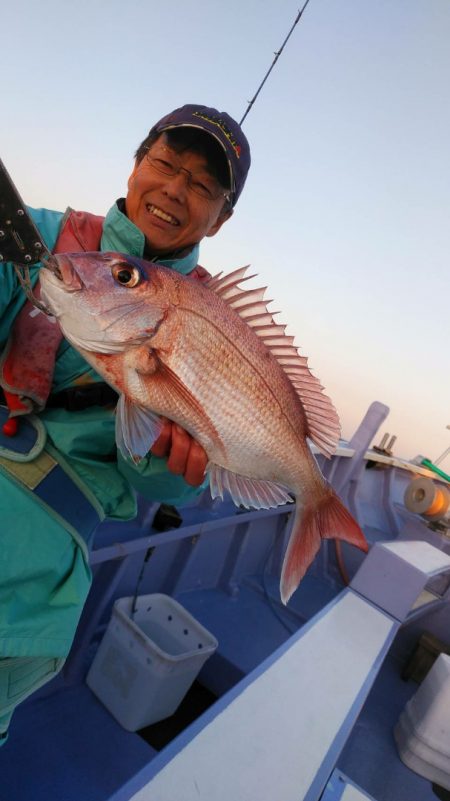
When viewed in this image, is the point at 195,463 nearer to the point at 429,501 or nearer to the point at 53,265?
the point at 53,265

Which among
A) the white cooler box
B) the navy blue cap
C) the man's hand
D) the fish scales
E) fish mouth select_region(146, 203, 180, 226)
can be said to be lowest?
the white cooler box

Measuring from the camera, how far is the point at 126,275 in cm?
156

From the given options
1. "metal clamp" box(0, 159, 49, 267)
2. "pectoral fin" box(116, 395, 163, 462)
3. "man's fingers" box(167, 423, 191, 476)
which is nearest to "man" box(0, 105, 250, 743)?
"man's fingers" box(167, 423, 191, 476)

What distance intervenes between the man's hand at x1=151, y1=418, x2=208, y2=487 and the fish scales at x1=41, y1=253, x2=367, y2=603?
4 cm

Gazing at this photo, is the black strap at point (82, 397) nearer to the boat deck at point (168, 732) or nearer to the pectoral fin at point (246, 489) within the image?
the pectoral fin at point (246, 489)

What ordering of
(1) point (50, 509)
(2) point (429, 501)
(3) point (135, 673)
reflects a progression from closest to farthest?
1. (1) point (50, 509)
2. (3) point (135, 673)
3. (2) point (429, 501)

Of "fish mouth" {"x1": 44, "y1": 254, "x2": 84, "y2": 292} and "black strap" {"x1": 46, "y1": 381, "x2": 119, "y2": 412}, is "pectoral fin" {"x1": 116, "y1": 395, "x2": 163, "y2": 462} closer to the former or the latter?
"black strap" {"x1": 46, "y1": 381, "x2": 119, "y2": 412}

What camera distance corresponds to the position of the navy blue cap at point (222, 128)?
70.5 inches

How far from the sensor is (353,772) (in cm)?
334

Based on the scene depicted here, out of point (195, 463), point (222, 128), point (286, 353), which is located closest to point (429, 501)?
point (286, 353)

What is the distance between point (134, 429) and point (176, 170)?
3.57ft

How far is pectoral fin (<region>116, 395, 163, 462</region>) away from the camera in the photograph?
1.44 metres

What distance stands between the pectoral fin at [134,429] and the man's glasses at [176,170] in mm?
953

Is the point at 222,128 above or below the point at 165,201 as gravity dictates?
above
